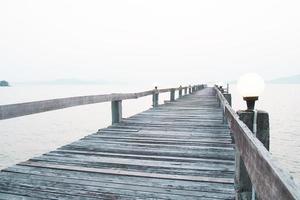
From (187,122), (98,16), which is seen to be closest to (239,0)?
(98,16)

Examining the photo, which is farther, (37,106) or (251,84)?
(37,106)

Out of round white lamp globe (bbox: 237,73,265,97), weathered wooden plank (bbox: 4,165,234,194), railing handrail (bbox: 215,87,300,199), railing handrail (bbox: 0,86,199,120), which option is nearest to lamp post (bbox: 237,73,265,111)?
round white lamp globe (bbox: 237,73,265,97)

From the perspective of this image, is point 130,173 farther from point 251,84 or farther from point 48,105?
point 251,84

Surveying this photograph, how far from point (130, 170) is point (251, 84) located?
6.46 feet

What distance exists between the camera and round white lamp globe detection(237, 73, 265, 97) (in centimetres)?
330

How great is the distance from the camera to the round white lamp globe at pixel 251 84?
3.30 meters

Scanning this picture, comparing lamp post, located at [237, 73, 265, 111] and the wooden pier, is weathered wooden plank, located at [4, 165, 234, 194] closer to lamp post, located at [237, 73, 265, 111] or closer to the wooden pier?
the wooden pier

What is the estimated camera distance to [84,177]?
12.6ft

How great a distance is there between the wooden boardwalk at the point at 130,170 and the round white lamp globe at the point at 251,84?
3.61 feet

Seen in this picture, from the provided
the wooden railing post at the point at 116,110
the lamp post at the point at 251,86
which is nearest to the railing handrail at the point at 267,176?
the lamp post at the point at 251,86

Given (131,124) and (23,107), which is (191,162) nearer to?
(23,107)

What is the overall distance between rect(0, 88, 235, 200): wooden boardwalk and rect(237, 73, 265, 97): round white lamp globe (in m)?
1.10

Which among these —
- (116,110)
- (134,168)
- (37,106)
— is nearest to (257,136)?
(134,168)

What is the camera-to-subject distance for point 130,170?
4133mm
